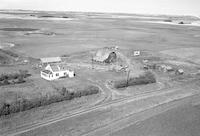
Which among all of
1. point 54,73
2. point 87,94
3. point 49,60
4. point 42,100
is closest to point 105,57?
point 49,60

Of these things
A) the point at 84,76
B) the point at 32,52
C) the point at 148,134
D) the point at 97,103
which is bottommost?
the point at 148,134

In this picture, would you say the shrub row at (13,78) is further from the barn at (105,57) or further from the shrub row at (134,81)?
the barn at (105,57)

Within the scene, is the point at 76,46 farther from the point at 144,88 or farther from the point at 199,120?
the point at 199,120

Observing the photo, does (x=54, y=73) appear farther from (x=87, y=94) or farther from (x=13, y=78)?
(x=87, y=94)

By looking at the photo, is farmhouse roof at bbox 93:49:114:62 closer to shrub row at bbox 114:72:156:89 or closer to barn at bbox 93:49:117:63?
barn at bbox 93:49:117:63

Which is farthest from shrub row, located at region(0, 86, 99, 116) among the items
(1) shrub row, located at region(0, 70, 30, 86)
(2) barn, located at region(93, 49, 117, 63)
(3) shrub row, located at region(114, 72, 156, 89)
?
(2) barn, located at region(93, 49, 117, 63)

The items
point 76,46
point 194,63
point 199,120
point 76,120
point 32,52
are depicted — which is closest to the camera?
point 76,120

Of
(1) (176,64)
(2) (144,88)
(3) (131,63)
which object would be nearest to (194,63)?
(1) (176,64)

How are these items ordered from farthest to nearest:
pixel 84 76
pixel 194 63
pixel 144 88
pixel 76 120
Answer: pixel 194 63
pixel 84 76
pixel 144 88
pixel 76 120
